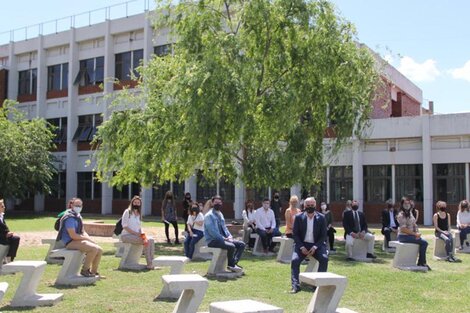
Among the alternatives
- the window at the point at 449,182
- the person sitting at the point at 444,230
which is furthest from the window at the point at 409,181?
the person sitting at the point at 444,230

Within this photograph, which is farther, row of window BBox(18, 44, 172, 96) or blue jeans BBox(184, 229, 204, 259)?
row of window BBox(18, 44, 172, 96)

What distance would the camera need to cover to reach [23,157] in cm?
3822

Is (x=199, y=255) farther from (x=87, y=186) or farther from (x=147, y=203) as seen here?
(x=87, y=186)

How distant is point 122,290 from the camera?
1034cm

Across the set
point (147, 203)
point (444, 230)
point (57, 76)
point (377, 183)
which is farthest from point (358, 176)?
point (57, 76)

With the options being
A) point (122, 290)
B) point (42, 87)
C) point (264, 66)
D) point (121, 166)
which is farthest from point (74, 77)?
point (122, 290)

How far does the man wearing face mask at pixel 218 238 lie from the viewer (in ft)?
39.7

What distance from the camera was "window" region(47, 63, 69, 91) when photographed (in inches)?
1797

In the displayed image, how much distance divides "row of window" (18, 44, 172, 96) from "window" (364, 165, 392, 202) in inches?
625

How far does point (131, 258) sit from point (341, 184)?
22013 millimetres

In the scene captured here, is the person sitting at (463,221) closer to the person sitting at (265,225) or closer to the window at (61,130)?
the person sitting at (265,225)

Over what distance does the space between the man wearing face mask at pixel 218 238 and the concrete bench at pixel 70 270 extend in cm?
245

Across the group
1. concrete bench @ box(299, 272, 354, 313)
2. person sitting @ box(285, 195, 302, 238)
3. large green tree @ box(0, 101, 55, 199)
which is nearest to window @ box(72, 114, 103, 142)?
large green tree @ box(0, 101, 55, 199)

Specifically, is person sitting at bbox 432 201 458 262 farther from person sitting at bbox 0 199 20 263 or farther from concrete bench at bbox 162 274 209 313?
person sitting at bbox 0 199 20 263
